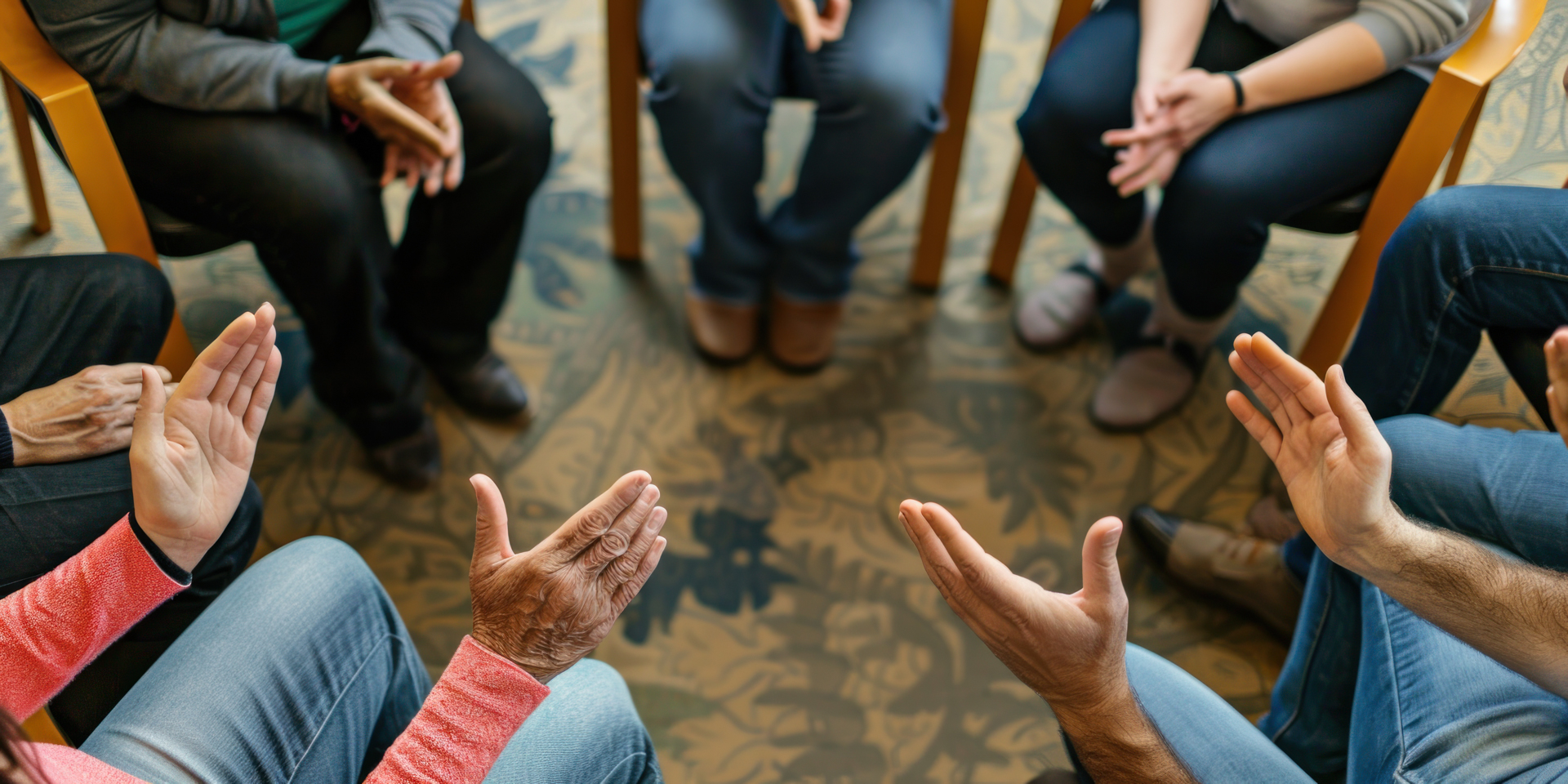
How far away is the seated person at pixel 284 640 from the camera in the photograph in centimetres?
81

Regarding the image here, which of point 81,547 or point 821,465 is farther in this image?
point 821,465

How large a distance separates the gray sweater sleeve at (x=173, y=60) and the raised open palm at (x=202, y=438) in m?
0.49

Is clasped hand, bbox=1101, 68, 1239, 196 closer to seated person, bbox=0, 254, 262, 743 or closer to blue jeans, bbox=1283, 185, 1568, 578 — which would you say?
blue jeans, bbox=1283, 185, 1568, 578

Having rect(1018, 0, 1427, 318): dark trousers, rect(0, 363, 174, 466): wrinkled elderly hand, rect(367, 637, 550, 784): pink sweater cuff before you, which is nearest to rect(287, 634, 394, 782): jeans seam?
rect(367, 637, 550, 784): pink sweater cuff

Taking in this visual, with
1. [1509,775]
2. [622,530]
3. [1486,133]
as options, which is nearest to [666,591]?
[622,530]

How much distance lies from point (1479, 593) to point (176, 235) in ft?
5.09

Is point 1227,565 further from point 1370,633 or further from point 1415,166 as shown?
point 1415,166

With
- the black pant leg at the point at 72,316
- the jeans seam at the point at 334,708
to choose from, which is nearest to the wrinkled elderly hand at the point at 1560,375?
the jeans seam at the point at 334,708

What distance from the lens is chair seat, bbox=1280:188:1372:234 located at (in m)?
1.38

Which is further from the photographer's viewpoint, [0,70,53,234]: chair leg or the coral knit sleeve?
[0,70,53,234]: chair leg

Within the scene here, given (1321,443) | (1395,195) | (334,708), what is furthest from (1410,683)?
(334,708)

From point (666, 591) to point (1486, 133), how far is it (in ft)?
4.57

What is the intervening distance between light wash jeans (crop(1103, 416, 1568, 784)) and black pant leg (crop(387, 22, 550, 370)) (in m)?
1.12

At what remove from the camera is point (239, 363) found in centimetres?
92
